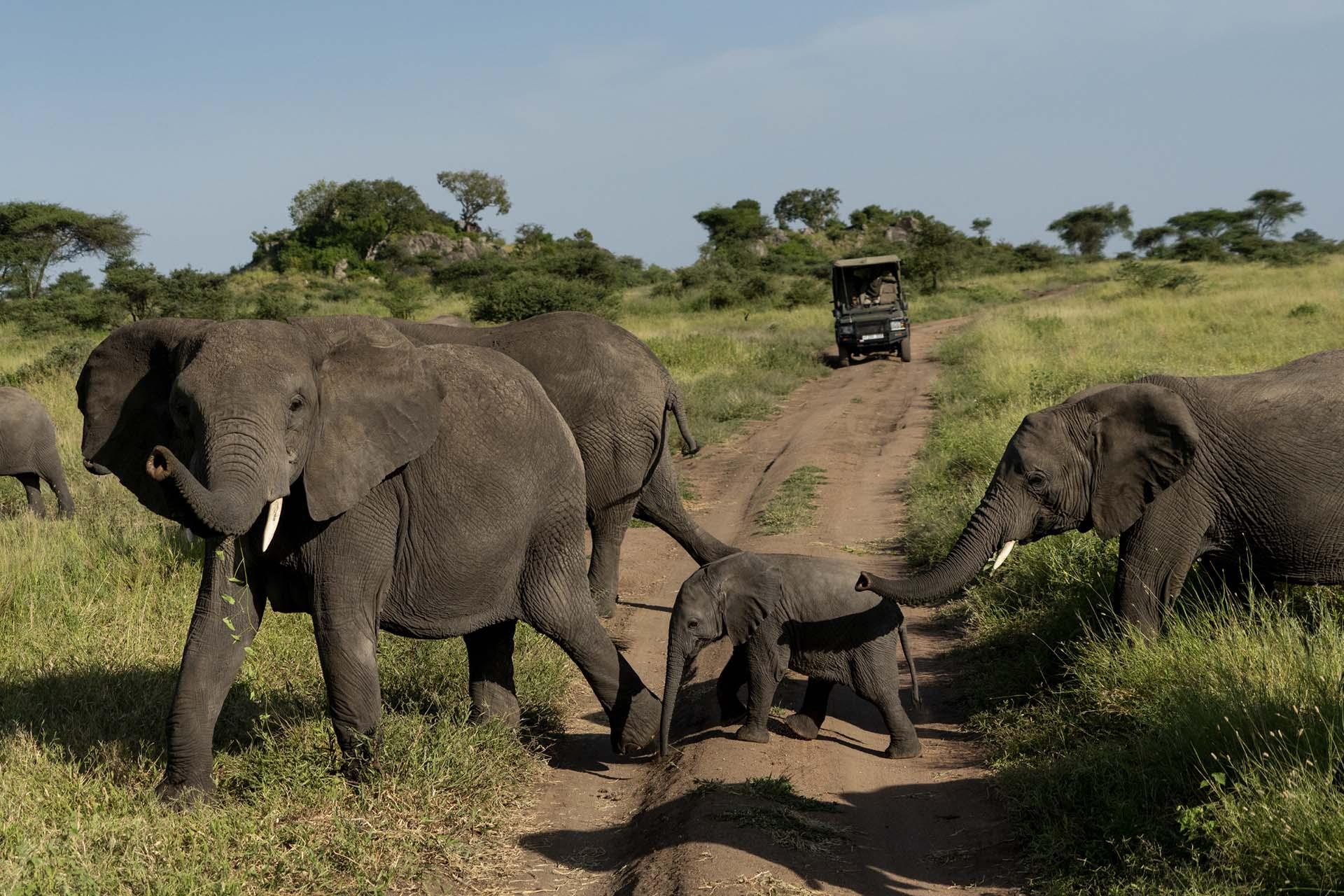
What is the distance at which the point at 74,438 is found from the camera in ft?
47.4

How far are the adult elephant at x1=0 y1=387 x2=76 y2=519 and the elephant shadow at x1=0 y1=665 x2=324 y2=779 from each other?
566cm

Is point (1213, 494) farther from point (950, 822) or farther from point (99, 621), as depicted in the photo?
point (99, 621)

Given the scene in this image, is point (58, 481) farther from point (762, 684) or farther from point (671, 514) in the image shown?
point (762, 684)

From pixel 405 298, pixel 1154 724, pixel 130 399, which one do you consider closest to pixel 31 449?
pixel 130 399

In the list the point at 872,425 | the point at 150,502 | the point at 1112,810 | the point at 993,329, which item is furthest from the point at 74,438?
the point at 993,329

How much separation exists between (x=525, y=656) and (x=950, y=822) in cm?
270

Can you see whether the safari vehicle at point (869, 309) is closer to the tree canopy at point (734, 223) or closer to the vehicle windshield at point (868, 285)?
the vehicle windshield at point (868, 285)

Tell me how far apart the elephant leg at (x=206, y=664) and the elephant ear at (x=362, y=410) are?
1.85ft

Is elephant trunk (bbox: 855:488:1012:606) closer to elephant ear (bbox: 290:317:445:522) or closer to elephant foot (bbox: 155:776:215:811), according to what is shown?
elephant ear (bbox: 290:317:445:522)

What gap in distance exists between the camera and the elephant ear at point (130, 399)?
4.74 meters

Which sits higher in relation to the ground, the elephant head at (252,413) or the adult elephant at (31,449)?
the elephant head at (252,413)

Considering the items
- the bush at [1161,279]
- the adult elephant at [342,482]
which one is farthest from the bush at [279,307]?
the bush at [1161,279]

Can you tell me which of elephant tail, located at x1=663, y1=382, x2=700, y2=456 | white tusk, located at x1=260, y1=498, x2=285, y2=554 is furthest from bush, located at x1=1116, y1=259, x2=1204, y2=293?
white tusk, located at x1=260, y1=498, x2=285, y2=554

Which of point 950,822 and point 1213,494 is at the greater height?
point 1213,494
